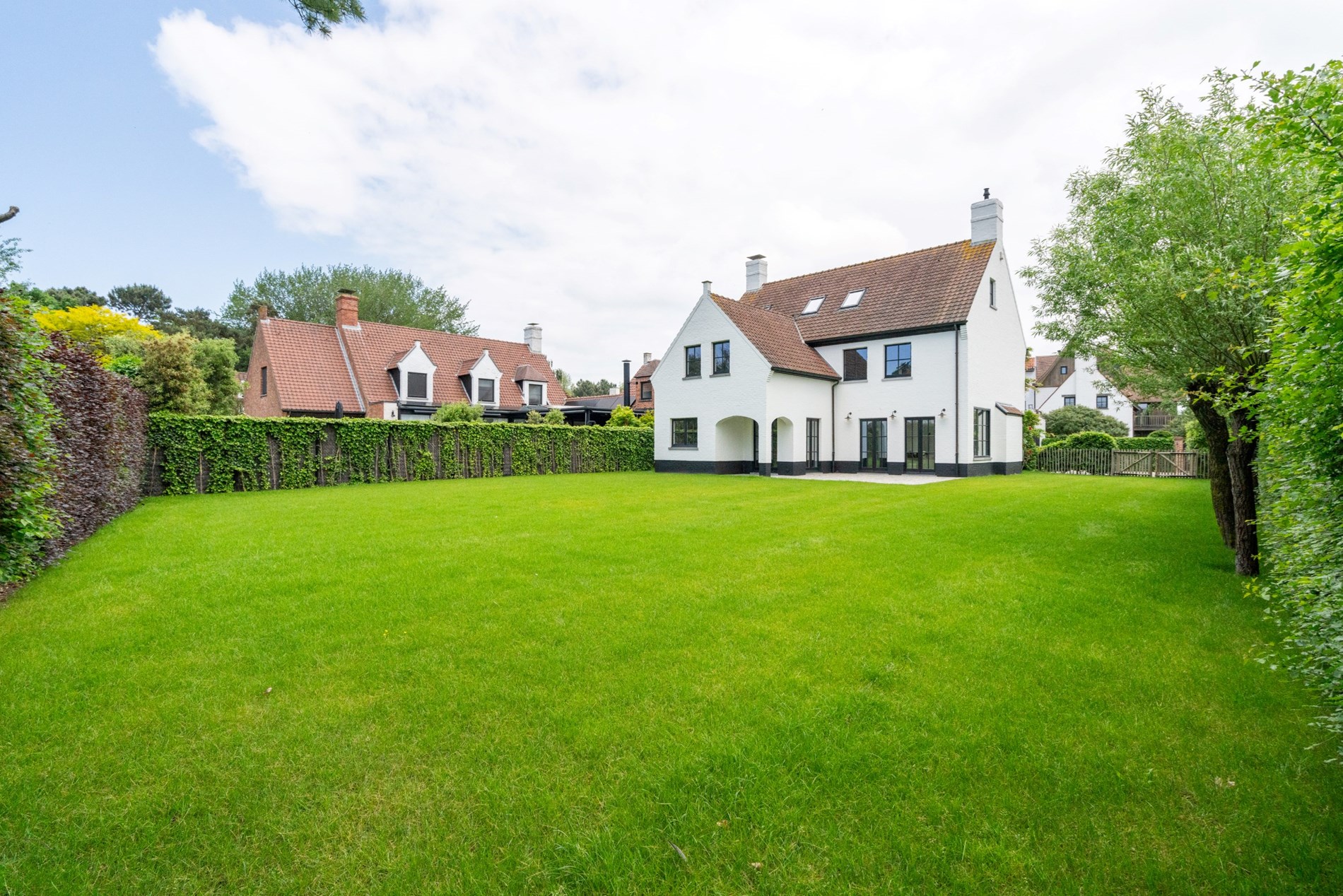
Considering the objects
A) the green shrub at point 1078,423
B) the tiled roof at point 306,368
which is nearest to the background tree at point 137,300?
the tiled roof at point 306,368

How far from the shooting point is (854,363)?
23.3 metres

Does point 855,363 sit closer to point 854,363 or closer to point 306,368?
point 854,363

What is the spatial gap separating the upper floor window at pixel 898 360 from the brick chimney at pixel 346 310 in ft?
81.3

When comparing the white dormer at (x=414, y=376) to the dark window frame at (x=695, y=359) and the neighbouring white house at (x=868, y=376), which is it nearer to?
the neighbouring white house at (x=868, y=376)

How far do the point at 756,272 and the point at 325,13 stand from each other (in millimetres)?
25750

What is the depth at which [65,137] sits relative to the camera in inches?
231

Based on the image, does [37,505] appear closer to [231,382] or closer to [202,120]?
[202,120]

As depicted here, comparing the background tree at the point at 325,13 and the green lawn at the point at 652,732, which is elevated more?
the background tree at the point at 325,13

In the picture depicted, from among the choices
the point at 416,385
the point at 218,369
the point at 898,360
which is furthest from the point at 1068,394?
the point at 218,369

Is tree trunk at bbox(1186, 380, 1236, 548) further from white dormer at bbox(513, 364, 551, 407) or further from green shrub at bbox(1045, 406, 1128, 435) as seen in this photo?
green shrub at bbox(1045, 406, 1128, 435)

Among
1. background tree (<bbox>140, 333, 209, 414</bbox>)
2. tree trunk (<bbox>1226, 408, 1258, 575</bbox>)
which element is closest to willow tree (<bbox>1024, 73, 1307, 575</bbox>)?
tree trunk (<bbox>1226, 408, 1258, 575</bbox>)

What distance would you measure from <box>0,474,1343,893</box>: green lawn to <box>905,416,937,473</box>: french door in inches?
621

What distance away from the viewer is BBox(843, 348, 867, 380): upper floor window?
2300 cm

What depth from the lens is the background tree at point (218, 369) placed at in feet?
71.0
